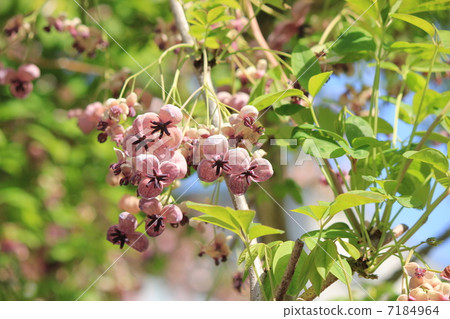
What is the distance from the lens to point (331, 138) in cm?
66

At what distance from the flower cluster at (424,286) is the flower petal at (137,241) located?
13.1 inches

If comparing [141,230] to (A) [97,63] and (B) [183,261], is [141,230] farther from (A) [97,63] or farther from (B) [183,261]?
(B) [183,261]

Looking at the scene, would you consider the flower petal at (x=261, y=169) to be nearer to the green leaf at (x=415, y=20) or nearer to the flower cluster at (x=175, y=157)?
the flower cluster at (x=175, y=157)

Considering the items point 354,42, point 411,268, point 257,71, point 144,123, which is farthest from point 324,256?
point 257,71

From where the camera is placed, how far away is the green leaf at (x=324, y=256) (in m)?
0.56

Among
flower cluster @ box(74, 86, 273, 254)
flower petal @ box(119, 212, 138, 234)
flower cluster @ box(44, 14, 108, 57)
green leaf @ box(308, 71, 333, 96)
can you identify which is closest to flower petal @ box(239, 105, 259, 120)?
flower cluster @ box(74, 86, 273, 254)

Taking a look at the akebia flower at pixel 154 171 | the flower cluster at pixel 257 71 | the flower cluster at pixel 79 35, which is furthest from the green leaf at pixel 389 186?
the flower cluster at pixel 79 35

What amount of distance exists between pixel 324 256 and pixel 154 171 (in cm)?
21

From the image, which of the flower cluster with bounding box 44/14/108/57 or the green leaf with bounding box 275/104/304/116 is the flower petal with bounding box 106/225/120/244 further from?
the flower cluster with bounding box 44/14/108/57

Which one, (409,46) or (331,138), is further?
(409,46)

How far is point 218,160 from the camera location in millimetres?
590

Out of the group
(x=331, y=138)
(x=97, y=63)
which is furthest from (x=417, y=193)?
(x=97, y=63)

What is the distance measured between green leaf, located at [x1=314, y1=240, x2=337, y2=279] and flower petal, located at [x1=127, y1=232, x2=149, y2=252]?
253 mm

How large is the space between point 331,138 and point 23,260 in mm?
1828
